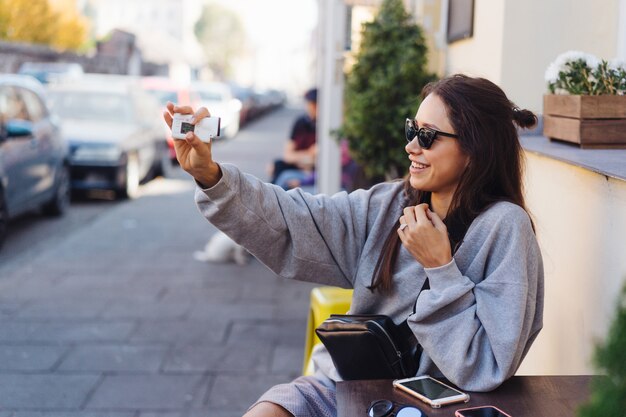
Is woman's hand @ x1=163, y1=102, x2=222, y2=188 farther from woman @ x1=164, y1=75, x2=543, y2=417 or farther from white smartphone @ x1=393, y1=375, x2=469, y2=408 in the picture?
white smartphone @ x1=393, y1=375, x2=469, y2=408

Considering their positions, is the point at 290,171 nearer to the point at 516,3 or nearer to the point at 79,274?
the point at 79,274

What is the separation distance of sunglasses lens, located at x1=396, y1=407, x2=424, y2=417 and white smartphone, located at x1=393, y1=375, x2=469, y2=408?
0.09m

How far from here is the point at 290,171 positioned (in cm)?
841

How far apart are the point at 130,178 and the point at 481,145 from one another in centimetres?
1077

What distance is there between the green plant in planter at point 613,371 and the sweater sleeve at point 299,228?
62.5 inches

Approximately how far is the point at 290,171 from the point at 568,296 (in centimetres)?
559

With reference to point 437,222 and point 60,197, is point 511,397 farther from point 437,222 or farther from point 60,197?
point 60,197

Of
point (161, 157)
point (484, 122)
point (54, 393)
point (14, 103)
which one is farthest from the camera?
point (161, 157)

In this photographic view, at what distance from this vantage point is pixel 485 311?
6.98 ft

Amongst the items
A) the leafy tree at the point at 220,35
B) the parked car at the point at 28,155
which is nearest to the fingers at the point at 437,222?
the parked car at the point at 28,155

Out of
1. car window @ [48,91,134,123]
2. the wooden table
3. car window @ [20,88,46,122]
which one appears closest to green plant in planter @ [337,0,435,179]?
the wooden table

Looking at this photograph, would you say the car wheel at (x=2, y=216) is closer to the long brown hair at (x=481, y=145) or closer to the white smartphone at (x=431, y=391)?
the long brown hair at (x=481, y=145)

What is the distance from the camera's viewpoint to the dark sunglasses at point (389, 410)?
6.00ft

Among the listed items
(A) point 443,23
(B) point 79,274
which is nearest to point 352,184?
(A) point 443,23
